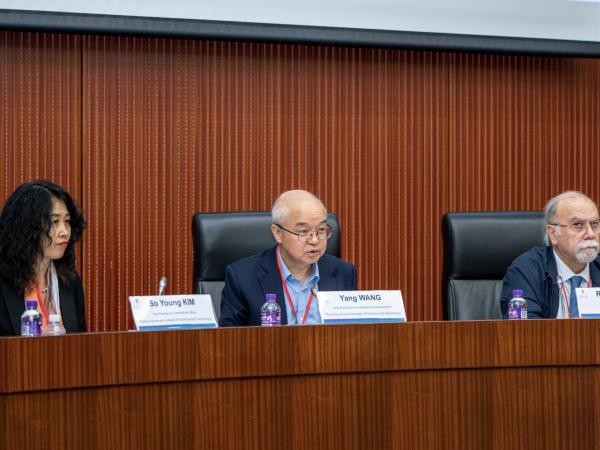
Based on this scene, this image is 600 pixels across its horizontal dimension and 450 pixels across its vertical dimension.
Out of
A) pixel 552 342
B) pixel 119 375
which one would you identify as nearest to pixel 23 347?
pixel 119 375

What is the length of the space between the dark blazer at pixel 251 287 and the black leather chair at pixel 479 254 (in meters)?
0.51

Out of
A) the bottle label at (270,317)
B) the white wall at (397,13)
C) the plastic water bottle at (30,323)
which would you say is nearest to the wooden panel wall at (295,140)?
the white wall at (397,13)

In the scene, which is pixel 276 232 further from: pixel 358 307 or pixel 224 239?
pixel 358 307

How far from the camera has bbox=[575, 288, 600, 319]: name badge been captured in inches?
98.1

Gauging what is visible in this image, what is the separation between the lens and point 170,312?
224 cm

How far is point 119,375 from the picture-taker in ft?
6.28

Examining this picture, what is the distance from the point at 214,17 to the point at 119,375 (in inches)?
94.0

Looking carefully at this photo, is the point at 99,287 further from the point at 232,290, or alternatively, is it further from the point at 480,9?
the point at 480,9

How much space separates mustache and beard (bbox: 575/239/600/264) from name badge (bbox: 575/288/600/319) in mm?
580

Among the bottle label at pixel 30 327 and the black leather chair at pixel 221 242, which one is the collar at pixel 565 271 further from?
the bottle label at pixel 30 327

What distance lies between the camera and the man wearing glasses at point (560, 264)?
10.2 feet

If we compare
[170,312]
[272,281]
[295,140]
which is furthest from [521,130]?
[170,312]

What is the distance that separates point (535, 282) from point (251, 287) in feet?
3.25

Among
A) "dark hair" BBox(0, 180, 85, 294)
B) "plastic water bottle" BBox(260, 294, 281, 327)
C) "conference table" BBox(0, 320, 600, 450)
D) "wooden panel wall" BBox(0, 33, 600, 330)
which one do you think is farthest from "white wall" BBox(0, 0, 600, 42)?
"conference table" BBox(0, 320, 600, 450)
